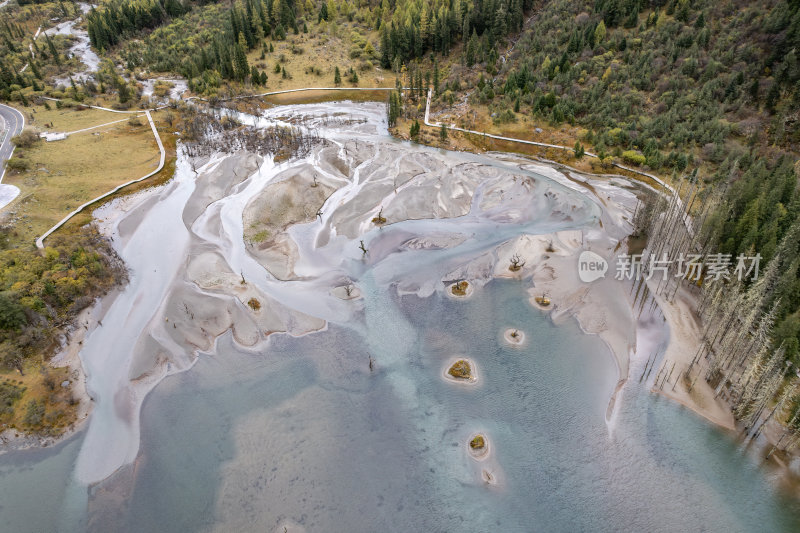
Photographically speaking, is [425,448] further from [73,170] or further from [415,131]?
[73,170]

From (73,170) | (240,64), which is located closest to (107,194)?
(73,170)

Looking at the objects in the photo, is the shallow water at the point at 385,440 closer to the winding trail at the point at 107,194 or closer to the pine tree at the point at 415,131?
the winding trail at the point at 107,194

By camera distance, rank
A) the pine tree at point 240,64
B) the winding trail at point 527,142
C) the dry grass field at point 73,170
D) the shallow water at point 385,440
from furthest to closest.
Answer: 1. the pine tree at point 240,64
2. the winding trail at point 527,142
3. the dry grass field at point 73,170
4. the shallow water at point 385,440

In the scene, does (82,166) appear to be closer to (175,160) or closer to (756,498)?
(175,160)

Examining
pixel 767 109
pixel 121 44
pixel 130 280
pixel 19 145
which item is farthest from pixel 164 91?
pixel 767 109

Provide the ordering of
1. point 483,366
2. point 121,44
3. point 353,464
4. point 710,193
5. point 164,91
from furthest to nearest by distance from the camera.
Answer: point 121,44 → point 164,91 → point 710,193 → point 483,366 → point 353,464

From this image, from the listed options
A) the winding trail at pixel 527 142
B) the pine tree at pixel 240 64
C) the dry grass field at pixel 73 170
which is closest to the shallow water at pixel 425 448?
the dry grass field at pixel 73 170
